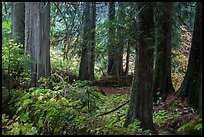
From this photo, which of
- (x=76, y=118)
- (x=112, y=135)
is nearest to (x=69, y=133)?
(x=76, y=118)

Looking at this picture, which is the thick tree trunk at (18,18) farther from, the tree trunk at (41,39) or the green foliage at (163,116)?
the green foliage at (163,116)

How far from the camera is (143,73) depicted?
20.0ft

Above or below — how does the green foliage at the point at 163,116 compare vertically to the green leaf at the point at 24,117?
below

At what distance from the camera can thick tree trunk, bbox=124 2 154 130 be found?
6.00 metres

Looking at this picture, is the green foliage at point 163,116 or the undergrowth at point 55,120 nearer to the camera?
the undergrowth at point 55,120

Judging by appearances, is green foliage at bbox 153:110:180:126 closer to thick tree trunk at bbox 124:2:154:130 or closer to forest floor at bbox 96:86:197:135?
forest floor at bbox 96:86:197:135

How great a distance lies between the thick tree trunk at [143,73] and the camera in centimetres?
600

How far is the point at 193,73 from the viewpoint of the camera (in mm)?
8227

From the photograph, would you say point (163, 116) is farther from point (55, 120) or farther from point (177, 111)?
point (55, 120)

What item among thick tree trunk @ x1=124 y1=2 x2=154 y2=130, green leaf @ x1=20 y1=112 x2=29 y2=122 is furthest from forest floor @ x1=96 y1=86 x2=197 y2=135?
green leaf @ x1=20 y1=112 x2=29 y2=122

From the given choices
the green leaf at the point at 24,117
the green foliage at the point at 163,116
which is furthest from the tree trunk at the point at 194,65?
the green leaf at the point at 24,117

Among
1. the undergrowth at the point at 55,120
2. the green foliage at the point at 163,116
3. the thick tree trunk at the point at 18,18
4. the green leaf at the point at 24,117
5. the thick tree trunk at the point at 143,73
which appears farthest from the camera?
the thick tree trunk at the point at 18,18

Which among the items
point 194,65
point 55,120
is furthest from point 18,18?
point 55,120

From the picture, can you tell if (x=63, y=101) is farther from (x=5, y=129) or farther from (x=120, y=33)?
(x=120, y=33)
